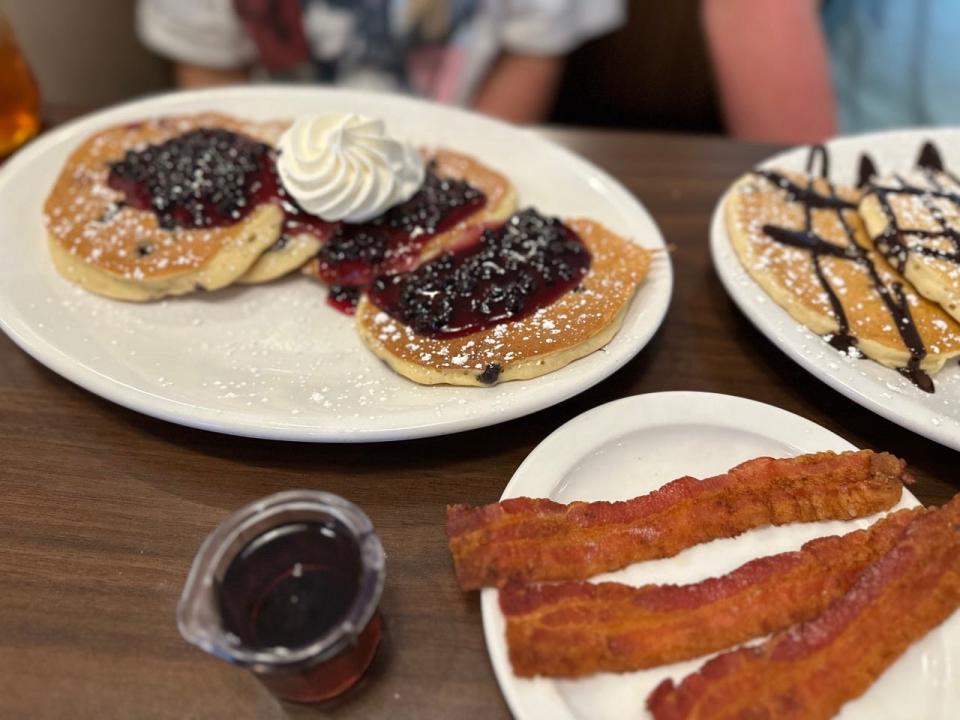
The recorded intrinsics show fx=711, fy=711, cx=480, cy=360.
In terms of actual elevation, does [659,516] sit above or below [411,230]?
below

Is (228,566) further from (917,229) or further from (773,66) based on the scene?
(773,66)

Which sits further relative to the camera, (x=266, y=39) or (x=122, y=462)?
(x=266, y=39)

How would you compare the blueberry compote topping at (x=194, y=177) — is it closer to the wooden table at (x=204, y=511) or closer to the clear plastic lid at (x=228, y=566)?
the wooden table at (x=204, y=511)

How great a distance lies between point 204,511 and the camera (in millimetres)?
1072

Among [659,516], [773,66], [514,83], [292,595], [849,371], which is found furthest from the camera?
[514,83]

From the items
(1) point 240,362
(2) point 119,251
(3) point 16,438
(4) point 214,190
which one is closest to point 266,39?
(4) point 214,190

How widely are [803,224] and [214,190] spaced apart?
117cm

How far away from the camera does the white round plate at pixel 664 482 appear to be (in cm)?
86

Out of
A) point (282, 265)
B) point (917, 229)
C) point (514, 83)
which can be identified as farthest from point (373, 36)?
point (917, 229)

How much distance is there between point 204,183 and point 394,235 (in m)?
0.38

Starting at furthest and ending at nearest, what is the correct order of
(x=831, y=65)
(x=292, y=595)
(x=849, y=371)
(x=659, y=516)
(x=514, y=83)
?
(x=831, y=65), (x=514, y=83), (x=849, y=371), (x=659, y=516), (x=292, y=595)

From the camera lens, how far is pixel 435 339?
3.87ft

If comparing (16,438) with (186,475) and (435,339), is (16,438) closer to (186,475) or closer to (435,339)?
(186,475)

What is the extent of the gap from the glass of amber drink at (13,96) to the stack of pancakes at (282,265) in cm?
33
